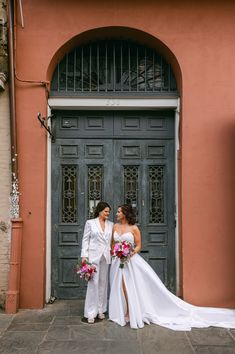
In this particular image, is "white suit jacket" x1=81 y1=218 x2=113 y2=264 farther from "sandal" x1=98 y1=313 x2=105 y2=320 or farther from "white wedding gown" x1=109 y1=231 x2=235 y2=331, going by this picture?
"sandal" x1=98 y1=313 x2=105 y2=320

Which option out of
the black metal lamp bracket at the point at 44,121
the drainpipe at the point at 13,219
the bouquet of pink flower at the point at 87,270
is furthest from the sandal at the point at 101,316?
the black metal lamp bracket at the point at 44,121

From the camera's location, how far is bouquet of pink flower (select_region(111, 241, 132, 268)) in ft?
20.0

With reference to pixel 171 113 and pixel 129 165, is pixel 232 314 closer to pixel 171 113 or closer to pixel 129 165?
pixel 129 165

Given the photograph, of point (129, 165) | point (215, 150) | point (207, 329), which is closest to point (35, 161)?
point (129, 165)

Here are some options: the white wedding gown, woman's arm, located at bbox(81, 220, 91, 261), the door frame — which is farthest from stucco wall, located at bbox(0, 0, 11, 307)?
the white wedding gown

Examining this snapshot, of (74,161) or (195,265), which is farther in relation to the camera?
(74,161)

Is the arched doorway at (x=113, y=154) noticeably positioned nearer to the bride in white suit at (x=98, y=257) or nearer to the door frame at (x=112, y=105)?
the door frame at (x=112, y=105)

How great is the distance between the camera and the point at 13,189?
6887mm

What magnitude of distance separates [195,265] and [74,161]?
109 inches

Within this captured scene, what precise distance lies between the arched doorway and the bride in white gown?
1119 millimetres

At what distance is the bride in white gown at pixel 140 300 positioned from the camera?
6.12 metres

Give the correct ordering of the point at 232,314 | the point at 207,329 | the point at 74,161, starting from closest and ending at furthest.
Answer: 1. the point at 207,329
2. the point at 232,314
3. the point at 74,161

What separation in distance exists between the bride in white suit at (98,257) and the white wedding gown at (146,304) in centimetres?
14

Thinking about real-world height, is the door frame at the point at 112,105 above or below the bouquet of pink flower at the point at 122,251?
above
